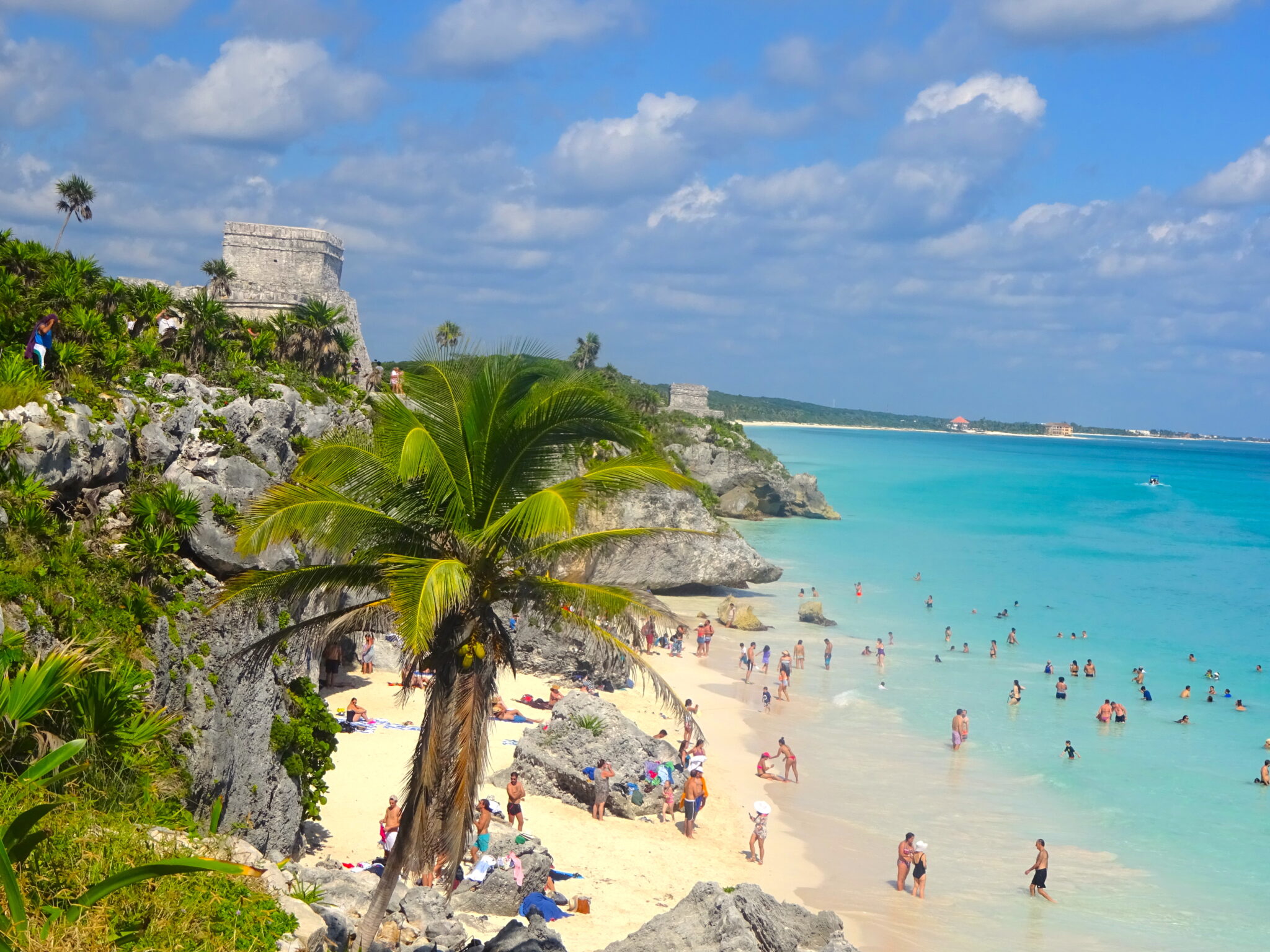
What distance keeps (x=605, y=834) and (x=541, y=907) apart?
371 centimetres

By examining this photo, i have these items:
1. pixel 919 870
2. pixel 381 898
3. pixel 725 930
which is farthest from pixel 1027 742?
pixel 381 898

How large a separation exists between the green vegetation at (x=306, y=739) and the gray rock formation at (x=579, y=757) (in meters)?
5.00

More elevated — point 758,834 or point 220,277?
point 220,277

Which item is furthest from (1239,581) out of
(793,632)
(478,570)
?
(478,570)

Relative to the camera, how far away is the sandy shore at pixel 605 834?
45.0ft

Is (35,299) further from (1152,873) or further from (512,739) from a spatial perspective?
(1152,873)

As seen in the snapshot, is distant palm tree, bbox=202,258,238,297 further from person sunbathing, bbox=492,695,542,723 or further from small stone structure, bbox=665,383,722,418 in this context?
small stone structure, bbox=665,383,722,418

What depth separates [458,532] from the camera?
27.8ft

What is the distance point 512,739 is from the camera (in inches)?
765

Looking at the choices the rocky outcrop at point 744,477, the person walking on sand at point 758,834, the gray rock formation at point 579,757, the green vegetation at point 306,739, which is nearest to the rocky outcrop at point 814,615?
the gray rock formation at point 579,757

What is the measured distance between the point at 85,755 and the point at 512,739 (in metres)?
12.8

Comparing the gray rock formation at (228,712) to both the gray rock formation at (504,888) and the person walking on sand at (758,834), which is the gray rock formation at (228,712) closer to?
the gray rock formation at (504,888)

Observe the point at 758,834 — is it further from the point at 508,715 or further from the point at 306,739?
the point at 306,739

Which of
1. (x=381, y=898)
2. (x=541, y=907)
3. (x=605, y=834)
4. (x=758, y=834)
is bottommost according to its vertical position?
(x=605, y=834)
